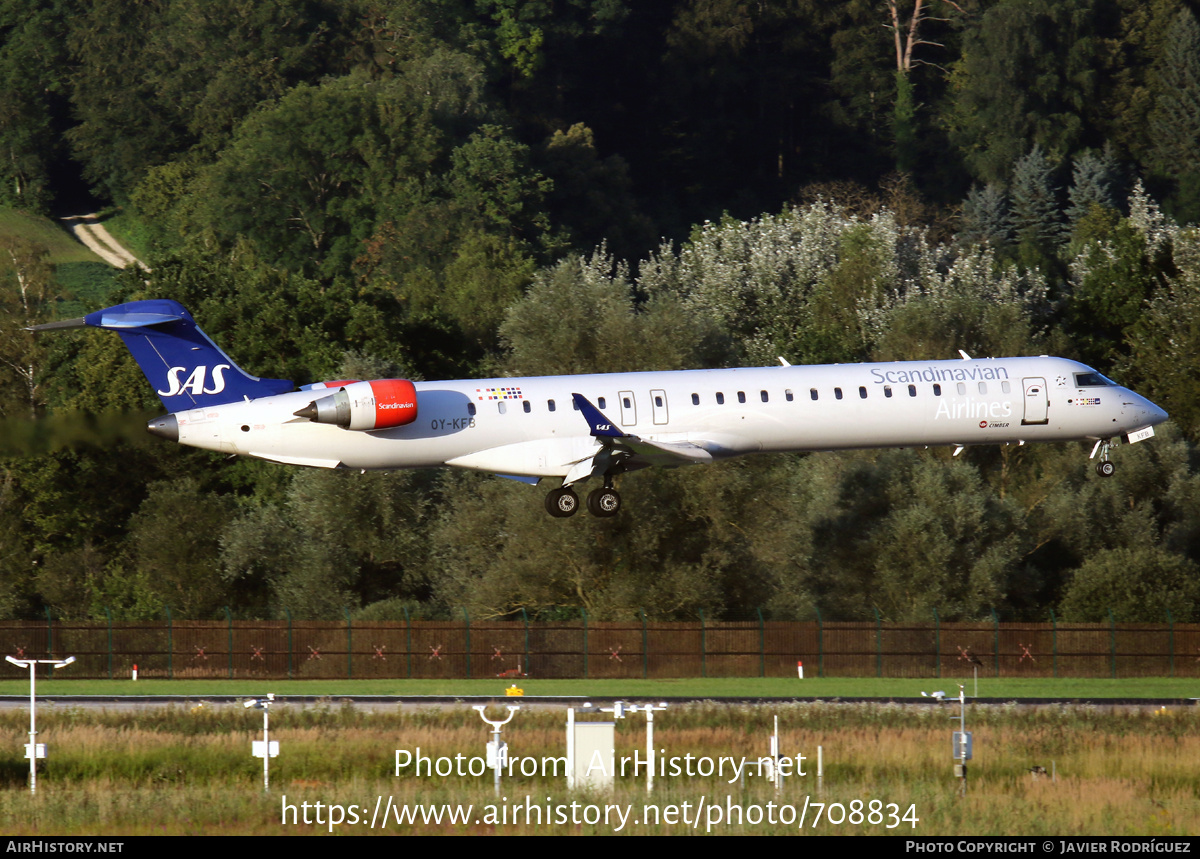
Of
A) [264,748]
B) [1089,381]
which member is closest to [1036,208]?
[1089,381]

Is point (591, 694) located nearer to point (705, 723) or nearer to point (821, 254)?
point (705, 723)

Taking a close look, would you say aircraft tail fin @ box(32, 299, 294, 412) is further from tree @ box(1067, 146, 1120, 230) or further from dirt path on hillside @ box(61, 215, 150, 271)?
tree @ box(1067, 146, 1120, 230)

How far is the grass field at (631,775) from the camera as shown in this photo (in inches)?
1062

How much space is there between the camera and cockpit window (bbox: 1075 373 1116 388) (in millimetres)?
43250

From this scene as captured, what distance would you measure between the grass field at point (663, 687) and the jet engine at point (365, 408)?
8515 mm

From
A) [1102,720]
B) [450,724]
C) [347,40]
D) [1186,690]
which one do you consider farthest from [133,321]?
[347,40]

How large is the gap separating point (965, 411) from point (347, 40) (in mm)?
94493

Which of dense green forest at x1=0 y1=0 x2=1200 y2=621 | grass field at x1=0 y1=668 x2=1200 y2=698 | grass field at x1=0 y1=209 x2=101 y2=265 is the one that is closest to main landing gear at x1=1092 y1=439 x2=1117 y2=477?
grass field at x1=0 y1=668 x2=1200 y2=698

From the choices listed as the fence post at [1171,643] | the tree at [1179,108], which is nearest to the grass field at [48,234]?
the tree at [1179,108]

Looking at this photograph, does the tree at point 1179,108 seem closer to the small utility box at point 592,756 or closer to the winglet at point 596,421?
the winglet at point 596,421

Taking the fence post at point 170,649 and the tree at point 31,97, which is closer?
the fence post at point 170,649

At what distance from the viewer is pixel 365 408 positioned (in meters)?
39.2
